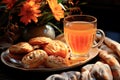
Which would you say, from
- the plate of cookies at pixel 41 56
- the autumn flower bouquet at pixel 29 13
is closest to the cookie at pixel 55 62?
the plate of cookies at pixel 41 56

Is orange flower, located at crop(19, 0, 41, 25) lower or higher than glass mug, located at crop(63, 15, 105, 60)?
higher

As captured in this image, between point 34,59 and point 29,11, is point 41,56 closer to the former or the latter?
point 34,59

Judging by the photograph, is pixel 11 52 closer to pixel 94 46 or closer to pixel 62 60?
pixel 62 60

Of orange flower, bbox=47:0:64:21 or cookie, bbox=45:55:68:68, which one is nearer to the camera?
cookie, bbox=45:55:68:68

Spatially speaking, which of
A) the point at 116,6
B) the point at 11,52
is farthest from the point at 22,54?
the point at 116,6

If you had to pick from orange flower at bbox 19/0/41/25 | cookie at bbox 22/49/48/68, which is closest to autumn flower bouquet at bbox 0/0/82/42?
orange flower at bbox 19/0/41/25

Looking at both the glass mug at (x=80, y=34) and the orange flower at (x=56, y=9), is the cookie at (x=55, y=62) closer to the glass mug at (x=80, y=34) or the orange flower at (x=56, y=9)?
the glass mug at (x=80, y=34)

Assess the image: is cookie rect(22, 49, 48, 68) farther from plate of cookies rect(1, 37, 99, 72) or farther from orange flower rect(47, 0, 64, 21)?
orange flower rect(47, 0, 64, 21)

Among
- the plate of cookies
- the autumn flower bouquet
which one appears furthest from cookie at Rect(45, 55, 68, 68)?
the autumn flower bouquet
